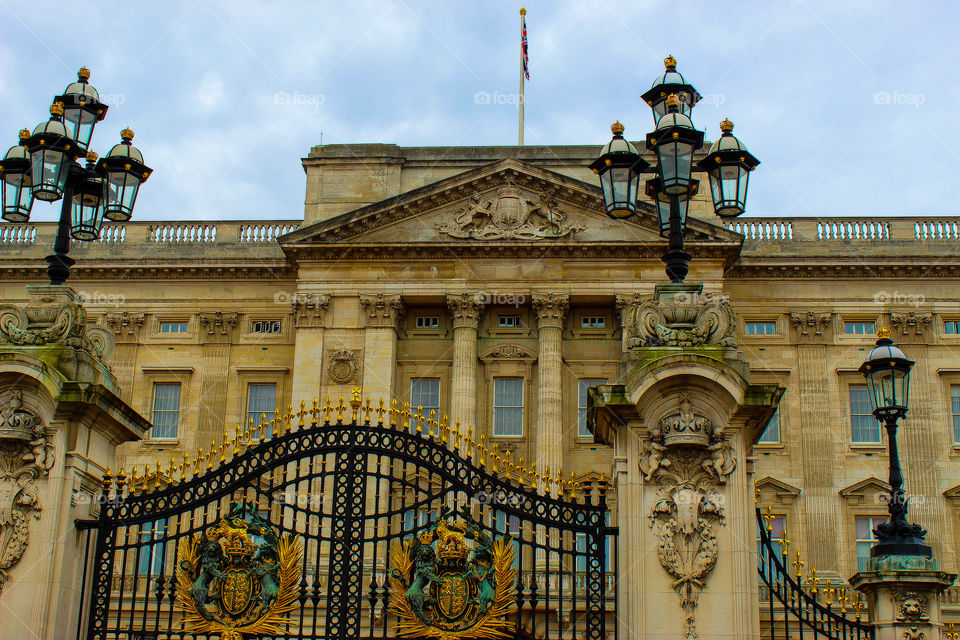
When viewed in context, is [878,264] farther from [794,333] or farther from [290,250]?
[290,250]

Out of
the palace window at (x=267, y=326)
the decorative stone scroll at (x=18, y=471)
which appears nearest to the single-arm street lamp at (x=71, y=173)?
the decorative stone scroll at (x=18, y=471)

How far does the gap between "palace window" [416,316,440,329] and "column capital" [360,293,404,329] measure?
4.40 feet

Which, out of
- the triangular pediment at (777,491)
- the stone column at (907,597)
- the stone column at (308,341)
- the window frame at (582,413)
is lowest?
the stone column at (907,597)

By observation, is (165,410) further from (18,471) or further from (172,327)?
(18,471)

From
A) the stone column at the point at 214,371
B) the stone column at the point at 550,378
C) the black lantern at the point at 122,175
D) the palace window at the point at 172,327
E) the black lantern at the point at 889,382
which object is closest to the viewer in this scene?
the black lantern at the point at 122,175

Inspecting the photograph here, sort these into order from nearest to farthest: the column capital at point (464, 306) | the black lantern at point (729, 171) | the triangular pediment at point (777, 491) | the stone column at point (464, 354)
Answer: the black lantern at point (729, 171)
the stone column at point (464, 354)
the triangular pediment at point (777, 491)
the column capital at point (464, 306)

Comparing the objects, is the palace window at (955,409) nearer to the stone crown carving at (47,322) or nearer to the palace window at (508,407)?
the palace window at (508,407)

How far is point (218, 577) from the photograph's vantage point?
11461 mm

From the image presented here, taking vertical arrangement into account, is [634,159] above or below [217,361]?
below

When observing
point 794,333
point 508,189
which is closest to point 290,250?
point 508,189

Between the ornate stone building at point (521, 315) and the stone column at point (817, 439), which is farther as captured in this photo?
the ornate stone building at point (521, 315)

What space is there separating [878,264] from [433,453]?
107ft

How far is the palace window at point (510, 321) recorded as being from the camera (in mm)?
40250

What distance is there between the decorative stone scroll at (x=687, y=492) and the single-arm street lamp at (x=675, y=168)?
5.73ft
